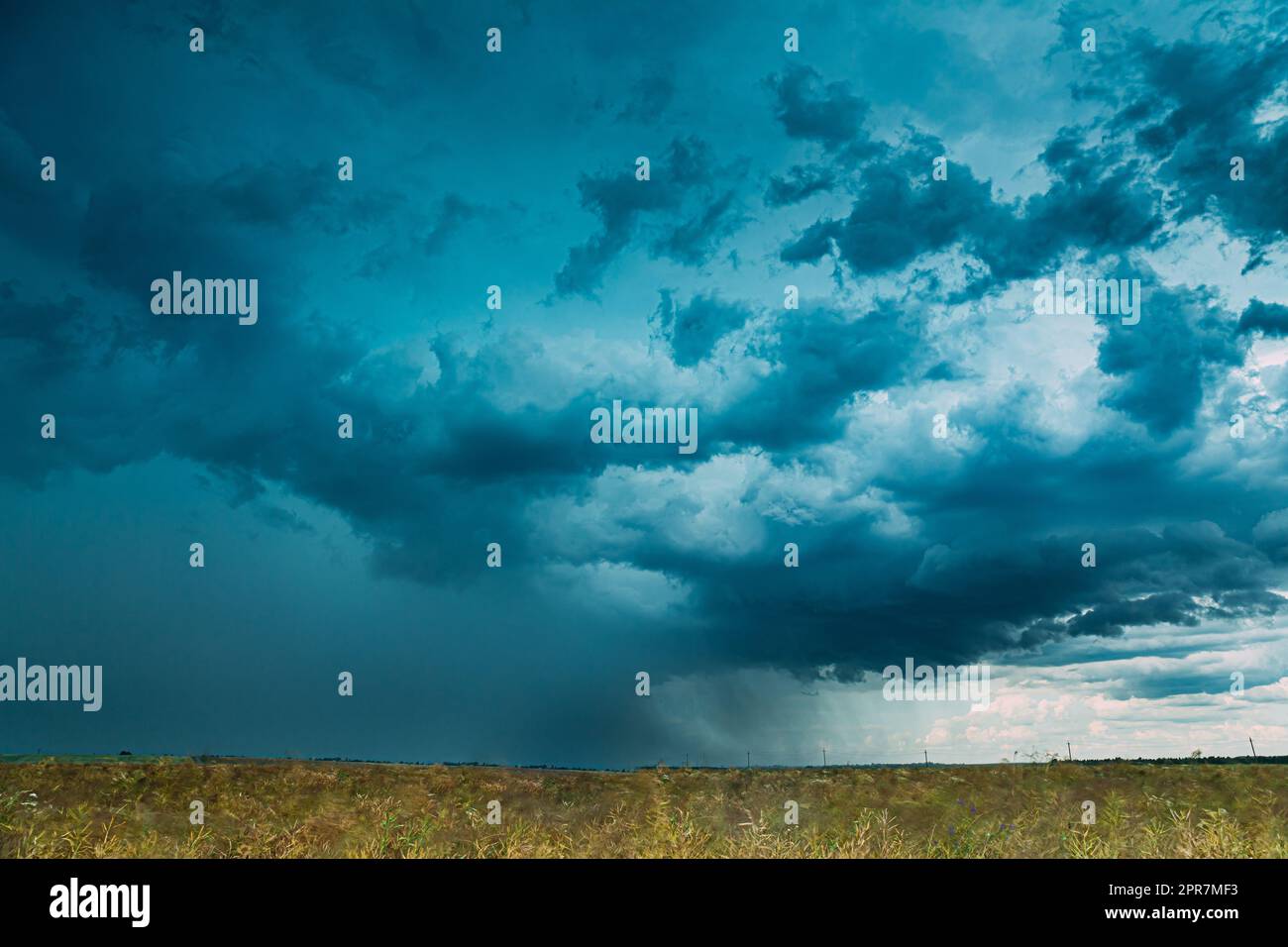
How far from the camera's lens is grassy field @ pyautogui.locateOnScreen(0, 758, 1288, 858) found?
14.4 m

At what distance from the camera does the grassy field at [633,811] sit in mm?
14430

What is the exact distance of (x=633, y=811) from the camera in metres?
16.9

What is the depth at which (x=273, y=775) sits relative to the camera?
18.5 metres

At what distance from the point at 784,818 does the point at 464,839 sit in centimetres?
587
